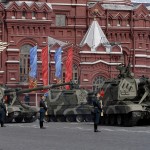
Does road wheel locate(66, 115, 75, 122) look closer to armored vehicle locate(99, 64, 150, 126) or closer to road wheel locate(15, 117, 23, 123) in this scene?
road wheel locate(15, 117, 23, 123)

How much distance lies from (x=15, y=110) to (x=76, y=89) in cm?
639

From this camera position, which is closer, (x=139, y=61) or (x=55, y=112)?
(x=55, y=112)

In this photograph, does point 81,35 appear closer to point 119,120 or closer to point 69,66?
point 69,66

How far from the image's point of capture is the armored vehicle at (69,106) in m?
38.8

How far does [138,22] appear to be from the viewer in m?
65.9

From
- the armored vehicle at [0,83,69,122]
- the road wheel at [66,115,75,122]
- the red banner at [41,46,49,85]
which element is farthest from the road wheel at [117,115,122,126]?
the red banner at [41,46,49,85]

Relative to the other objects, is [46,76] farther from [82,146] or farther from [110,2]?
[82,146]

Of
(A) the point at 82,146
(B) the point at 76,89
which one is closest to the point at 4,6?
(B) the point at 76,89

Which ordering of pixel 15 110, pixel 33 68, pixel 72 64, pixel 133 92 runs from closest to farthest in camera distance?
pixel 133 92 → pixel 15 110 → pixel 33 68 → pixel 72 64

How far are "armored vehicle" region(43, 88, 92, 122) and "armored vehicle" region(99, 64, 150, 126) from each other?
572 centimetres

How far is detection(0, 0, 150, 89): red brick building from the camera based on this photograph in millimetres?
60656

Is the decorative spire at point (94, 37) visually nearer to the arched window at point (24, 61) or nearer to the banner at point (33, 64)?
the arched window at point (24, 61)

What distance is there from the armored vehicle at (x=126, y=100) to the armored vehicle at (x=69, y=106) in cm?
572

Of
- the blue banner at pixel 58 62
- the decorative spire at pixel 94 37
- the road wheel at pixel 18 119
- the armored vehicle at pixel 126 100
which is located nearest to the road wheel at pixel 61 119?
the road wheel at pixel 18 119
